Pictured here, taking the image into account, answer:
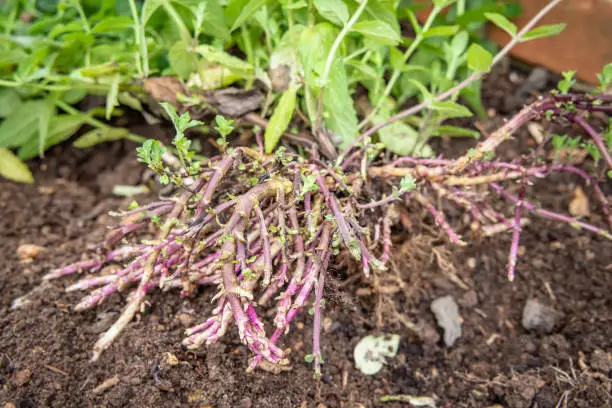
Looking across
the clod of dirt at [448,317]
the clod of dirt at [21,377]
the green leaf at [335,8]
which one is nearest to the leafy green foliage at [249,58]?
the green leaf at [335,8]

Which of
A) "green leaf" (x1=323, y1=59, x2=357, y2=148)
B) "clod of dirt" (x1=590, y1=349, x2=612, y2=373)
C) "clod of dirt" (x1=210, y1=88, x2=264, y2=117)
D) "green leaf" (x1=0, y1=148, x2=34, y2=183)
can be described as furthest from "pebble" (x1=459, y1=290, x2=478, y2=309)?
"green leaf" (x1=0, y1=148, x2=34, y2=183)

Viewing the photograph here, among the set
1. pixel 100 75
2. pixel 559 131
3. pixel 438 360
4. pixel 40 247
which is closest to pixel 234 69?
pixel 100 75

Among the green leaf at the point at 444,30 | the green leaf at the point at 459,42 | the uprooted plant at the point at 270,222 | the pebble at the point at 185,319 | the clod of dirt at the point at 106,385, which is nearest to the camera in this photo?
the uprooted plant at the point at 270,222

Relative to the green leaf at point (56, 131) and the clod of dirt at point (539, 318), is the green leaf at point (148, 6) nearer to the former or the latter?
the green leaf at point (56, 131)

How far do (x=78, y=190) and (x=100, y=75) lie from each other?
0.42 m

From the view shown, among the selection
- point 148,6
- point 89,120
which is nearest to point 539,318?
point 148,6

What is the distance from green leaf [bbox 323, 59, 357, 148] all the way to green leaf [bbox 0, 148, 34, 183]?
3.30 ft

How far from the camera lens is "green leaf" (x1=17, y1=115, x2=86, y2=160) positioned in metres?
1.59

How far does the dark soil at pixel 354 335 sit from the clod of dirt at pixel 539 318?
0.06 ft

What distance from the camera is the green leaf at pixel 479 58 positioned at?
1146 millimetres

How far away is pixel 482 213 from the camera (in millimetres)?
1366

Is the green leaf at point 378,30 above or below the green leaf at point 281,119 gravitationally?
above

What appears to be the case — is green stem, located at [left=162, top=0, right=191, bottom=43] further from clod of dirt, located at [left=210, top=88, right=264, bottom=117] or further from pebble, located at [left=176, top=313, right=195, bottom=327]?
pebble, located at [left=176, top=313, right=195, bottom=327]

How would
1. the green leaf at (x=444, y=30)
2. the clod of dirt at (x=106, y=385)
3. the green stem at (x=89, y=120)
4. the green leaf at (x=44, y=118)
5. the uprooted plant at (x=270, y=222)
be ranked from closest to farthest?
the uprooted plant at (x=270, y=222)
the clod of dirt at (x=106, y=385)
the green leaf at (x=444, y=30)
the green leaf at (x=44, y=118)
the green stem at (x=89, y=120)
